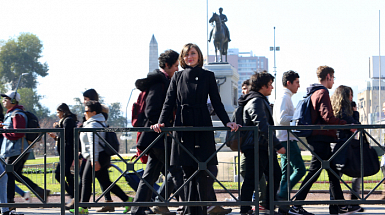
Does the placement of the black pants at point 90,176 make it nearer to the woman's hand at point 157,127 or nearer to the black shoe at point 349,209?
the woman's hand at point 157,127

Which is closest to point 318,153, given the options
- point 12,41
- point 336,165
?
point 336,165

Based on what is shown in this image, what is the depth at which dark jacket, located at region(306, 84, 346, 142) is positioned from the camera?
604cm

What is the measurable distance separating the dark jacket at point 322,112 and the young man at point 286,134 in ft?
1.27

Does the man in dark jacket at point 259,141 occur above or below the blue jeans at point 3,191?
above

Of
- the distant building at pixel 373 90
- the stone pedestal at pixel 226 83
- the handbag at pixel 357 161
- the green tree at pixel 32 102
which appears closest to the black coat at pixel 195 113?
the handbag at pixel 357 161

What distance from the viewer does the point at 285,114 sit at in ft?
21.7

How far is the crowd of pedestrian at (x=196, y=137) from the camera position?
17.5 ft

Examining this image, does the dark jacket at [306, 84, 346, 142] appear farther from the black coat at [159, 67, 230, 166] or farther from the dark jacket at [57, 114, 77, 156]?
the dark jacket at [57, 114, 77, 156]

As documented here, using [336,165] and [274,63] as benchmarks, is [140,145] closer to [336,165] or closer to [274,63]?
[336,165]

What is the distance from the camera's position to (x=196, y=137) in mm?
5336

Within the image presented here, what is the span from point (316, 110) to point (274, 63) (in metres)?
49.7

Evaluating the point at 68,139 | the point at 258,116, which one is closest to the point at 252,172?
the point at 258,116

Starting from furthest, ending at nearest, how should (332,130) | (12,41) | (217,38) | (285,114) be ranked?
(12,41) → (217,38) → (285,114) → (332,130)

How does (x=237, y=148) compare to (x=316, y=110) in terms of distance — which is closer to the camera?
(x=237, y=148)
